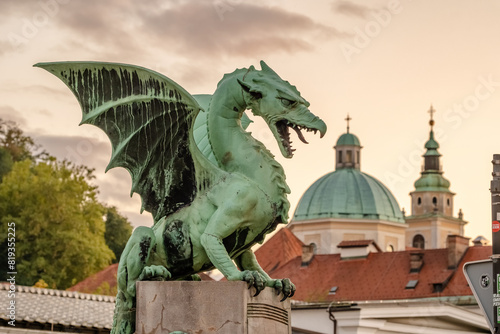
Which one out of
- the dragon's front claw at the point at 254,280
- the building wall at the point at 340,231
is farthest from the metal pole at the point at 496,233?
the building wall at the point at 340,231

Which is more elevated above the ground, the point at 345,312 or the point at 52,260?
the point at 52,260

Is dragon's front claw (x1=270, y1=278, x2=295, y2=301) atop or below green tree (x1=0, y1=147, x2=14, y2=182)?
below

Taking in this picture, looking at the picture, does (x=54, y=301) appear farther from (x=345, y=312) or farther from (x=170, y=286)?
(x=170, y=286)

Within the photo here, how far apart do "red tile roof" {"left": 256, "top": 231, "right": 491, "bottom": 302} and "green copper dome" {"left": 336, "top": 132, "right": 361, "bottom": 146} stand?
35227 mm

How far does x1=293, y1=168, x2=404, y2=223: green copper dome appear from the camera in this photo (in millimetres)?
102500

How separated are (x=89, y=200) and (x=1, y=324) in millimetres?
38005

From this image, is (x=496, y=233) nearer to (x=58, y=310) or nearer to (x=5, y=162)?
(x=58, y=310)

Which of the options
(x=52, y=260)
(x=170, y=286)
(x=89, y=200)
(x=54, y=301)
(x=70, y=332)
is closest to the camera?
(x=170, y=286)

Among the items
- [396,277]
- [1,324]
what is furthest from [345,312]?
[396,277]

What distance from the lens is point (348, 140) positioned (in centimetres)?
11344

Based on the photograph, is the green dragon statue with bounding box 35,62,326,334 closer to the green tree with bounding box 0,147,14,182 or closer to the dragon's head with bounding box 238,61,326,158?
the dragon's head with bounding box 238,61,326,158

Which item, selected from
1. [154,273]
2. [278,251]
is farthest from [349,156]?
[154,273]

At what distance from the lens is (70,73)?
12.3m

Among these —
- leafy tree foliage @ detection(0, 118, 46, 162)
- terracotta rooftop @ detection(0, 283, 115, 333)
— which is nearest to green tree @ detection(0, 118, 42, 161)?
leafy tree foliage @ detection(0, 118, 46, 162)
